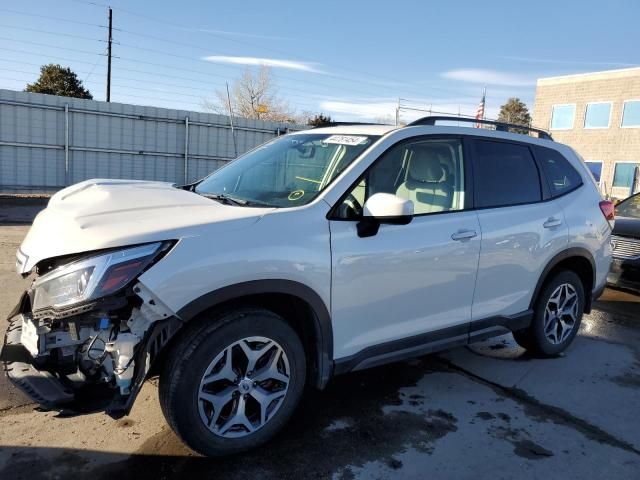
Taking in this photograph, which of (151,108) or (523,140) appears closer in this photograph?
(523,140)

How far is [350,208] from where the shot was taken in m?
3.12

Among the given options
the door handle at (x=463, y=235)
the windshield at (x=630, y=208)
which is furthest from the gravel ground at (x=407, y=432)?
the windshield at (x=630, y=208)

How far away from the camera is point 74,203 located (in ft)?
10.5

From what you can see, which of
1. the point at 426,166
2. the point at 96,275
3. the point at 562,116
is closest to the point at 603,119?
the point at 562,116

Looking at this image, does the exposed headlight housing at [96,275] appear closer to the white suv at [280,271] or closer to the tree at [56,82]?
the white suv at [280,271]

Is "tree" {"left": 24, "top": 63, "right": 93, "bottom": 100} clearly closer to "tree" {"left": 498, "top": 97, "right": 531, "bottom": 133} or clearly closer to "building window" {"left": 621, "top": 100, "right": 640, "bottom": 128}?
"building window" {"left": 621, "top": 100, "right": 640, "bottom": 128}

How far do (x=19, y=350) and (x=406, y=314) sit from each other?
215 cm

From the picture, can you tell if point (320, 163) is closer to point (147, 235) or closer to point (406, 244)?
point (406, 244)

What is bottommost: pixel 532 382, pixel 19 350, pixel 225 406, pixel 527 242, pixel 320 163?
pixel 532 382

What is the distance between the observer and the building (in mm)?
28062

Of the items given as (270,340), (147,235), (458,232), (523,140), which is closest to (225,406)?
(270,340)

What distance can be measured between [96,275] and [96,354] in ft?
1.28

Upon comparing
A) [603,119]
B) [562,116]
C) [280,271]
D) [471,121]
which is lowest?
[280,271]

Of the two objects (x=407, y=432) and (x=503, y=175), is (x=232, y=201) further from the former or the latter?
(x=503, y=175)
